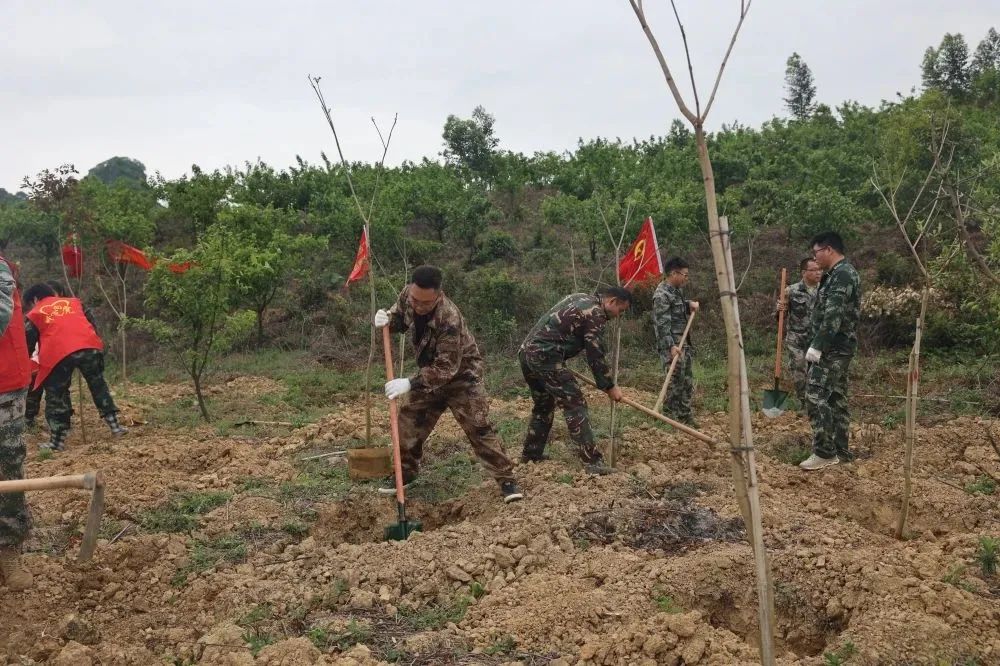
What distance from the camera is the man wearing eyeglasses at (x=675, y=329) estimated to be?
24.4ft

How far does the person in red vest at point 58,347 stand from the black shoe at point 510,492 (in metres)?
4.28

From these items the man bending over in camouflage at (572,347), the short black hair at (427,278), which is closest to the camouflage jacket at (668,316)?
the man bending over in camouflage at (572,347)

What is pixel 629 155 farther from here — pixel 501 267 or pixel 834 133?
pixel 501 267

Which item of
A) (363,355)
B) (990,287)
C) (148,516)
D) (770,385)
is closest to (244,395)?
(363,355)

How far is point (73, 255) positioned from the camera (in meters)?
12.2

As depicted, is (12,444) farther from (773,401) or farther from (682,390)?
(773,401)

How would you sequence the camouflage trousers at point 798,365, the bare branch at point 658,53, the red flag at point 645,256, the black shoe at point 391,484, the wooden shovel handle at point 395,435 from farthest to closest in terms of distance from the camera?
the camouflage trousers at point 798,365 < the red flag at point 645,256 < the black shoe at point 391,484 < the wooden shovel handle at point 395,435 < the bare branch at point 658,53

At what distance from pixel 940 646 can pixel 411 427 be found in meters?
3.44

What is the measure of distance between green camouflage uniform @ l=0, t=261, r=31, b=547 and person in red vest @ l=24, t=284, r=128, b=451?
132 inches

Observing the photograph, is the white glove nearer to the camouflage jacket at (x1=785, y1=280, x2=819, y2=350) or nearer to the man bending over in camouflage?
the man bending over in camouflage

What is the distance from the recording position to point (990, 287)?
8898 millimetres

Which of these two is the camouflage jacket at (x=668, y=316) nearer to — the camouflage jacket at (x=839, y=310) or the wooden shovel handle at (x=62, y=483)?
the camouflage jacket at (x=839, y=310)

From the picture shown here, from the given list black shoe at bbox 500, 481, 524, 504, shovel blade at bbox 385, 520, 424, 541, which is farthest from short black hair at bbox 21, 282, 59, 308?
black shoe at bbox 500, 481, 524, 504

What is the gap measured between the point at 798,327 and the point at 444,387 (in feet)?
13.5
